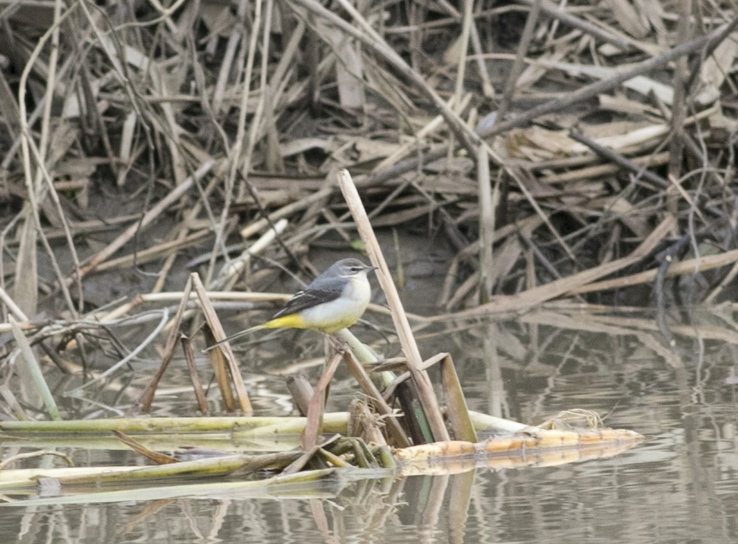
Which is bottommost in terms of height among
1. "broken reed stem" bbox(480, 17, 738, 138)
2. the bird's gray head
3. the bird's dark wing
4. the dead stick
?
the dead stick

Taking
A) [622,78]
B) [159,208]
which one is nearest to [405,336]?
[622,78]

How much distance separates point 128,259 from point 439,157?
2484 millimetres

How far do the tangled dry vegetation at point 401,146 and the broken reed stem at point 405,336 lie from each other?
3.46m

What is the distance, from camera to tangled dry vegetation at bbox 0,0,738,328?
345 inches

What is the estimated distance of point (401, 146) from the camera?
9.95 m

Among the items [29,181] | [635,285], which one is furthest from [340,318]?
[635,285]

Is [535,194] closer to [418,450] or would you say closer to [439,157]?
[439,157]

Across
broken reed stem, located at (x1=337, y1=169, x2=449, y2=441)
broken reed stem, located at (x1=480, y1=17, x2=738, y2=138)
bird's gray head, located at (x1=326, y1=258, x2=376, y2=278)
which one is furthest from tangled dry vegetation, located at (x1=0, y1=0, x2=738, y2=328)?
broken reed stem, located at (x1=337, y1=169, x2=449, y2=441)

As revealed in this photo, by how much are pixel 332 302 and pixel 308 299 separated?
16 centimetres

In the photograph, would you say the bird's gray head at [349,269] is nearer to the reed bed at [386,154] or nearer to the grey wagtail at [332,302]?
the grey wagtail at [332,302]

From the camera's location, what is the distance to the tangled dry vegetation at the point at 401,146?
8.77m

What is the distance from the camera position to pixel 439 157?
9391mm

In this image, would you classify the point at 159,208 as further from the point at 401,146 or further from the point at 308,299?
the point at 308,299

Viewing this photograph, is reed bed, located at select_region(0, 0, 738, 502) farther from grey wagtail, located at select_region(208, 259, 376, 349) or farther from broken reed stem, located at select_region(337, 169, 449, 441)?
broken reed stem, located at select_region(337, 169, 449, 441)
